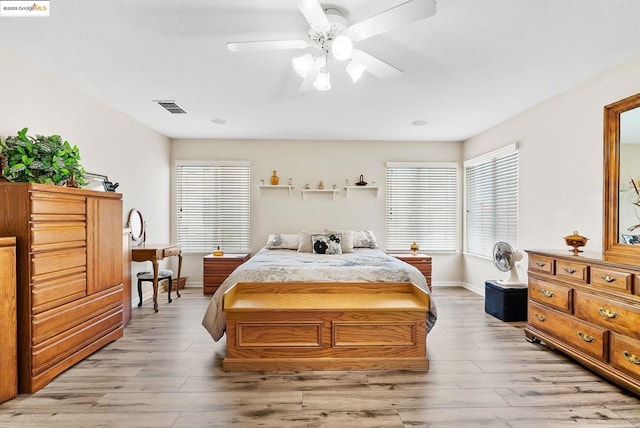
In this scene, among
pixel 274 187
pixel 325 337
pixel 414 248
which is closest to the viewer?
pixel 325 337

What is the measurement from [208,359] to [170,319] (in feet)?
4.25

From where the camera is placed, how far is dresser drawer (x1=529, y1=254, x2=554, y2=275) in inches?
115

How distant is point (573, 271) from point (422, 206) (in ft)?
10.1

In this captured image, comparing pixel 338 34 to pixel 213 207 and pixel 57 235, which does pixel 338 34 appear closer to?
pixel 57 235

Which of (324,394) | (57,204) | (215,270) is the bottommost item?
(324,394)

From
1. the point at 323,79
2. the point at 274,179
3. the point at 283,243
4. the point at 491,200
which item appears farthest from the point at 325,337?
the point at 491,200

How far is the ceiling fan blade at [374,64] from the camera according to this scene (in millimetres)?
2227

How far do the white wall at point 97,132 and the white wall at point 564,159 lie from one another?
493 centimetres

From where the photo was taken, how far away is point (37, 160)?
8.13 feet

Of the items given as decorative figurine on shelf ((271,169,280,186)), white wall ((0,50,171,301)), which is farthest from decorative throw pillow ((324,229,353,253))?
white wall ((0,50,171,301))

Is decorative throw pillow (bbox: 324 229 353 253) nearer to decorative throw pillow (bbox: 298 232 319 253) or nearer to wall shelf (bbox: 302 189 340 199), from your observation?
decorative throw pillow (bbox: 298 232 319 253)

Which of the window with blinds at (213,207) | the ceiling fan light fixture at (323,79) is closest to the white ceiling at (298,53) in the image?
the ceiling fan light fixture at (323,79)

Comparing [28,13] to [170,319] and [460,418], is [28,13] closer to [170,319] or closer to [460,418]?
[170,319]

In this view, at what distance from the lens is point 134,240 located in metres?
4.39
